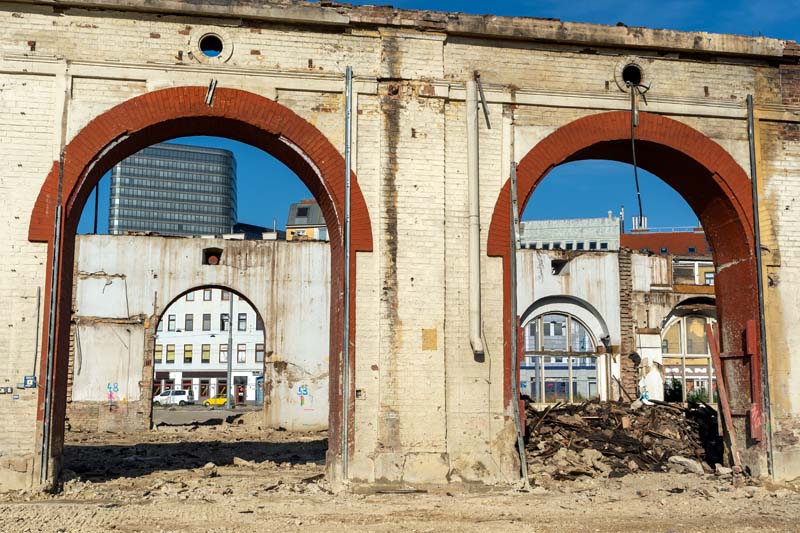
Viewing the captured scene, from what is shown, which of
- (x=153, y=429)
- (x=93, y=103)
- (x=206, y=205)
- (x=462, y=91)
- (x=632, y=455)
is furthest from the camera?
(x=206, y=205)

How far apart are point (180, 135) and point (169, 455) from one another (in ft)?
23.0

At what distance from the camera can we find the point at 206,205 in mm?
152625

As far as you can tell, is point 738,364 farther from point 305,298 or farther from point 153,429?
point 153,429

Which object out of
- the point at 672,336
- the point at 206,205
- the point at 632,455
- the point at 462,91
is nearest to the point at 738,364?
the point at 632,455

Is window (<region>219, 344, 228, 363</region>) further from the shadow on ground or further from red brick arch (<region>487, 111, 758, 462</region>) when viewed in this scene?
red brick arch (<region>487, 111, 758, 462</region>)

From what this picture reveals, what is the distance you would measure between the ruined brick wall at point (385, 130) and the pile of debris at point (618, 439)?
155 cm

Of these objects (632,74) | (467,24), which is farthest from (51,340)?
(632,74)

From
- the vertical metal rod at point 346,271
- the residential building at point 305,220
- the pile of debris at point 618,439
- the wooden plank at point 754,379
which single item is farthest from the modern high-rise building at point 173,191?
the wooden plank at point 754,379

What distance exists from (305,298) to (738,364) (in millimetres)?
13081

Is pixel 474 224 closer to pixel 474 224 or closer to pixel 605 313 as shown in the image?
pixel 474 224

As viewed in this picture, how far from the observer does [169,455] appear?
17.0m

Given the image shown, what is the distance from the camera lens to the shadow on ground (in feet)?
46.3

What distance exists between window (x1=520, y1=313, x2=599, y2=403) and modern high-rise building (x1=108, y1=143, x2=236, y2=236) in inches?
4916

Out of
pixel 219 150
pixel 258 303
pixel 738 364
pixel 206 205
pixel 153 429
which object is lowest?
pixel 153 429
